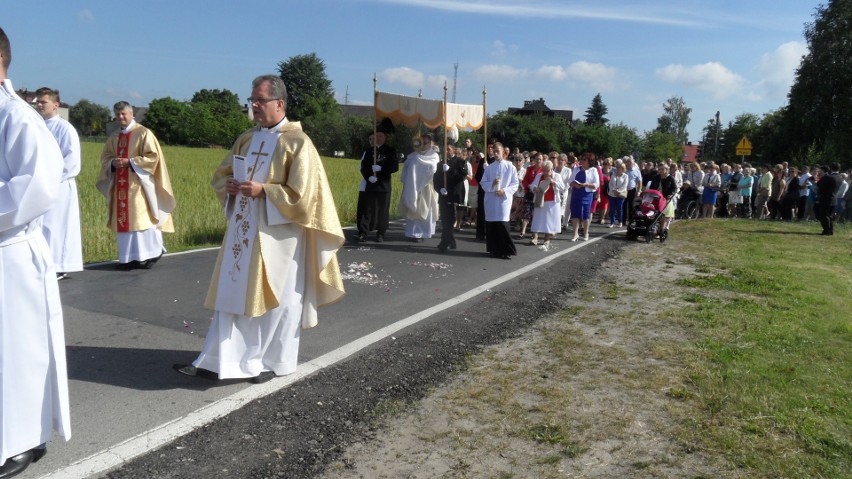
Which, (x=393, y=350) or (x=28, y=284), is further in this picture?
(x=393, y=350)

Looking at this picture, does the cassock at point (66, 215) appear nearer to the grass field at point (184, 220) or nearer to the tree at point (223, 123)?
the grass field at point (184, 220)

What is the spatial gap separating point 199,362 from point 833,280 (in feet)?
33.9

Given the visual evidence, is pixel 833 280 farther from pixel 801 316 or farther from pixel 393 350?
pixel 393 350

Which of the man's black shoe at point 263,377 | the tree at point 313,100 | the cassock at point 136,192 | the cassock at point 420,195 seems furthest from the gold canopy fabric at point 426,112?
the tree at point 313,100

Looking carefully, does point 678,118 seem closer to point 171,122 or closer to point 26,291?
point 171,122

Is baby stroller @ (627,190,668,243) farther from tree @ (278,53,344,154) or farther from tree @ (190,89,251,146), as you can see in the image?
tree @ (190,89,251,146)

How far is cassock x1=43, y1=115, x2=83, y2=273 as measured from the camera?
7953 mm

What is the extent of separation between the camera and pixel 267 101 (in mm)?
4988

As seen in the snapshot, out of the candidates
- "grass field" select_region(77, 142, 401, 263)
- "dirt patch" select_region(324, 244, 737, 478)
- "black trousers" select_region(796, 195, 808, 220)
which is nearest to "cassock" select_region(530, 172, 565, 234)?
"grass field" select_region(77, 142, 401, 263)

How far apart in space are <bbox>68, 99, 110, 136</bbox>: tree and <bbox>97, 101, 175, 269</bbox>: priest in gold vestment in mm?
107456

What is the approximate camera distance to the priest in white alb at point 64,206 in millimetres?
7961

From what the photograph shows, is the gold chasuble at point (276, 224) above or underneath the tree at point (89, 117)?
underneath

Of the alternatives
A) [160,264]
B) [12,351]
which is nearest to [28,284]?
[12,351]

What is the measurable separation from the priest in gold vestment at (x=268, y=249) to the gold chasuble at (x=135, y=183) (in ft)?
14.3
